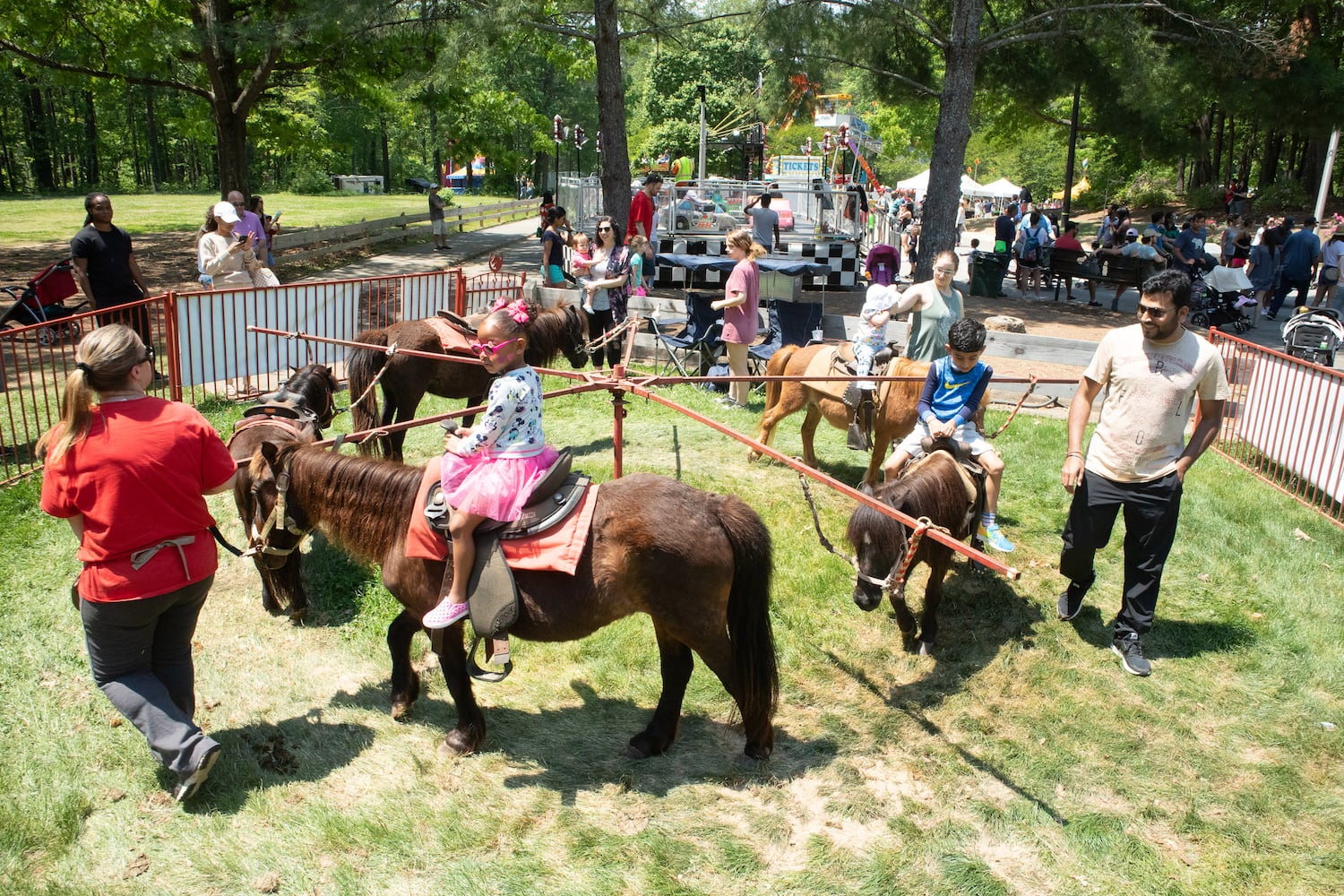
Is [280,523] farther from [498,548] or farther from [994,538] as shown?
[994,538]

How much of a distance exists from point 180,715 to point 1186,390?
514cm

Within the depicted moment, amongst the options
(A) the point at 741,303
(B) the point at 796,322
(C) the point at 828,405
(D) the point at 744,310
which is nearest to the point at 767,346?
(B) the point at 796,322

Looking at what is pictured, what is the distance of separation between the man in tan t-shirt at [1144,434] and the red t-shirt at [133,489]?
4.34m

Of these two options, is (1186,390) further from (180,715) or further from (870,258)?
(870,258)

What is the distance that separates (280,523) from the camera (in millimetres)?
4293

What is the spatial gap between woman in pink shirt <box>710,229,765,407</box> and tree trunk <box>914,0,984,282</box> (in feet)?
24.7

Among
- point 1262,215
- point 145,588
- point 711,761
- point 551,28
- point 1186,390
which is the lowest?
point 711,761

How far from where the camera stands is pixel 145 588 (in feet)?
11.9

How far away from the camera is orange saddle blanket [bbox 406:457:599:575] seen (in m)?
3.89

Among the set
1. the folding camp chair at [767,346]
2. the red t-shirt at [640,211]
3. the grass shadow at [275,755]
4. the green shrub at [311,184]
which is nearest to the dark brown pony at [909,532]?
the grass shadow at [275,755]

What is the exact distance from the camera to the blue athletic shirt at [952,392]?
5.36m

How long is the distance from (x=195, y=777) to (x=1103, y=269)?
59.2 ft

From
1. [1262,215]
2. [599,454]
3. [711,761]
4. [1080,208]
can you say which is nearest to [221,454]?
[711,761]

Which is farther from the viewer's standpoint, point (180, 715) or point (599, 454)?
point (599, 454)
